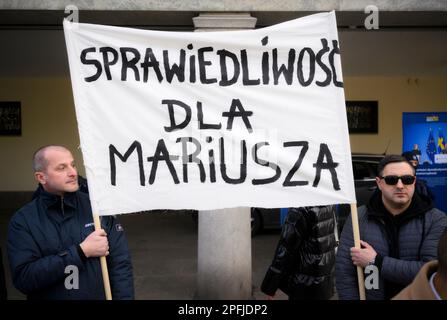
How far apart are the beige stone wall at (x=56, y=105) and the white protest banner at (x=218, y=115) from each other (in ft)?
35.3

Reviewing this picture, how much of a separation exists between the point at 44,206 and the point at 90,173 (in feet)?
1.06

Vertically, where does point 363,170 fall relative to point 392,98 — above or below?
below

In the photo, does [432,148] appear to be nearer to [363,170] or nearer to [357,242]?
[363,170]

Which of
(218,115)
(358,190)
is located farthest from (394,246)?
(358,190)

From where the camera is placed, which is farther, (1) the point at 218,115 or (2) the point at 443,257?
(1) the point at 218,115

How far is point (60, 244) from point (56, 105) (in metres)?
11.3

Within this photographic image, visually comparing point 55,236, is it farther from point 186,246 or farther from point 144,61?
point 186,246

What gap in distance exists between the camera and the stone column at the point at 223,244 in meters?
6.25

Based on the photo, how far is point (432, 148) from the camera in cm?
1054

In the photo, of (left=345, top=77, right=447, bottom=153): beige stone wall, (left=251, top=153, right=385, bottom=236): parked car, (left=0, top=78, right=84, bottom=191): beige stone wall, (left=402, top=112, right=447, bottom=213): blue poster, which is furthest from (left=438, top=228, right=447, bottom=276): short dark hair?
(left=0, top=78, right=84, bottom=191): beige stone wall

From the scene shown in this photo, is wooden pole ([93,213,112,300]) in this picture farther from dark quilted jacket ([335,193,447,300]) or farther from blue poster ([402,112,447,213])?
blue poster ([402,112,447,213])

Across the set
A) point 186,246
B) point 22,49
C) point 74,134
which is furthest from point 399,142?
point 22,49

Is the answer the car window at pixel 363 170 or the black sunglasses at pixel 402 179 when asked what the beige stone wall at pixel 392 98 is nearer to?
the car window at pixel 363 170

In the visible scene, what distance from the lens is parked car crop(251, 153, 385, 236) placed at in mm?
10105
